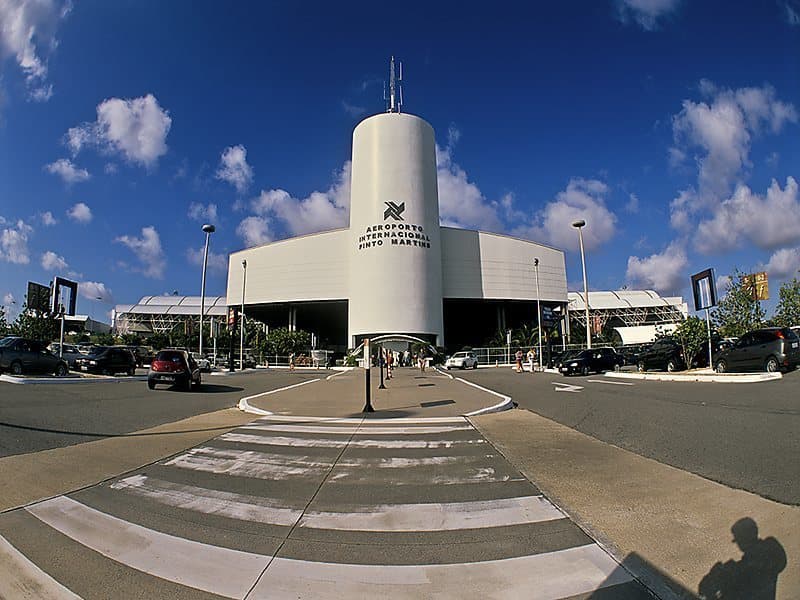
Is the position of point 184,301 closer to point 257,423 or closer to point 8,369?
point 8,369

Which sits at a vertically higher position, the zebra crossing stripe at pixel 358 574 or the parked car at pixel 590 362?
the parked car at pixel 590 362

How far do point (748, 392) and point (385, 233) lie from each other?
50.7 m

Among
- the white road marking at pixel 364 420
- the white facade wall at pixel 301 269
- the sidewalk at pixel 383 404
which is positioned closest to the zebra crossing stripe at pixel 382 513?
the white road marking at pixel 364 420

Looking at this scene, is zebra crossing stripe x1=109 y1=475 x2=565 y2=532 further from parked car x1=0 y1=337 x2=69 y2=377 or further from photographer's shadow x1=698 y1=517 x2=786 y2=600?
parked car x1=0 y1=337 x2=69 y2=377

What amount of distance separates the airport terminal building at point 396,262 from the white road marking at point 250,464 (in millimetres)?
53592

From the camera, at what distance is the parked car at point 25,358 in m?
21.4

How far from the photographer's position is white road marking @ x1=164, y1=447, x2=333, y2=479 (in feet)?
20.0

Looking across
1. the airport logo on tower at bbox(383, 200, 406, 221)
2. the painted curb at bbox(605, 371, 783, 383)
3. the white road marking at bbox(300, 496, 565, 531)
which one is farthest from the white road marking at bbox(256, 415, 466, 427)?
the airport logo on tower at bbox(383, 200, 406, 221)

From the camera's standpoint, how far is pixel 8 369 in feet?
71.1

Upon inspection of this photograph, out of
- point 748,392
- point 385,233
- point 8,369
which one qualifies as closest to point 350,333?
point 385,233

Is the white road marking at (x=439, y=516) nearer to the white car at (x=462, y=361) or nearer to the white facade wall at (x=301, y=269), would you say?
the white car at (x=462, y=361)

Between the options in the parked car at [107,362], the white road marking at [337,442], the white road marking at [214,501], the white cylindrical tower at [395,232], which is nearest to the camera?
the white road marking at [214,501]

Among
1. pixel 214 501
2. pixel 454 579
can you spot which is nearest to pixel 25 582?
pixel 214 501

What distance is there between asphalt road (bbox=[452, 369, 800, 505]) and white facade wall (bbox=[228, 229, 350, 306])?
53820 millimetres
